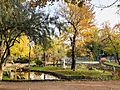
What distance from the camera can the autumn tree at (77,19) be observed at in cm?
3528

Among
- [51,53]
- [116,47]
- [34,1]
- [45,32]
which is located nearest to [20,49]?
[51,53]

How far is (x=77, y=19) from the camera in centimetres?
3575

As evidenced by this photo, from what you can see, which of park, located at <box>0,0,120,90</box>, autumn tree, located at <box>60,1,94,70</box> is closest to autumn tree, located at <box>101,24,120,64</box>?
park, located at <box>0,0,120,90</box>

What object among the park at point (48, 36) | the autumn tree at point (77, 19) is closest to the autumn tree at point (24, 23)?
the park at point (48, 36)

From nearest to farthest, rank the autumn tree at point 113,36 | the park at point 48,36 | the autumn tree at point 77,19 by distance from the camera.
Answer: the park at point 48,36 → the autumn tree at point 77,19 → the autumn tree at point 113,36

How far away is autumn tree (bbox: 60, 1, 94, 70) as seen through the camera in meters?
35.3

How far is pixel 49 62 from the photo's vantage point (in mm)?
59844

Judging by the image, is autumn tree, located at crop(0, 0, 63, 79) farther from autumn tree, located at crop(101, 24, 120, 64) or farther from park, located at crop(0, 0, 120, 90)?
autumn tree, located at crop(101, 24, 120, 64)

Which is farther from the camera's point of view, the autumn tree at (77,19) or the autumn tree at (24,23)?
the autumn tree at (77,19)

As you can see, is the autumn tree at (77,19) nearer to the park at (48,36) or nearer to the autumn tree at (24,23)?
the park at (48,36)

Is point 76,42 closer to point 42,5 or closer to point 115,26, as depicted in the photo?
point 115,26


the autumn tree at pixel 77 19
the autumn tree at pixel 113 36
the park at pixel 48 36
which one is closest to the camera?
the park at pixel 48 36

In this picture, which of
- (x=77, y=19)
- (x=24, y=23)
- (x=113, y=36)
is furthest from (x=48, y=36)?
(x=113, y=36)

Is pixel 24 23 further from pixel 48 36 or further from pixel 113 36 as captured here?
pixel 113 36
